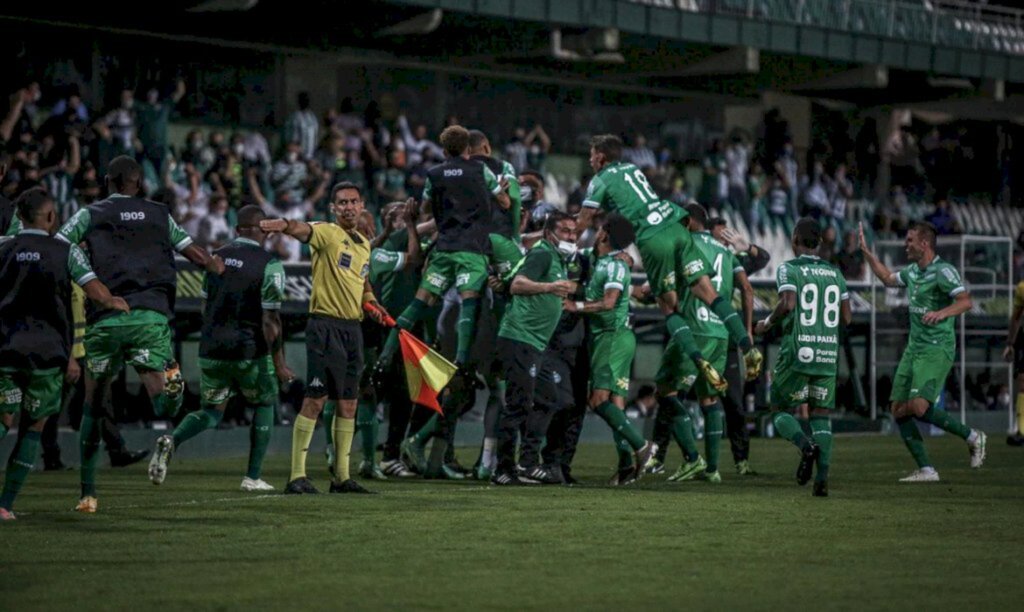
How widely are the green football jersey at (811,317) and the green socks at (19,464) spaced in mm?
6104

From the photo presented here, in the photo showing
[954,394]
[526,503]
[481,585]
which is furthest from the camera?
[954,394]

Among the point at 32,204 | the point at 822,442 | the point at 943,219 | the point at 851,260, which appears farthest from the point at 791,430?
the point at 943,219

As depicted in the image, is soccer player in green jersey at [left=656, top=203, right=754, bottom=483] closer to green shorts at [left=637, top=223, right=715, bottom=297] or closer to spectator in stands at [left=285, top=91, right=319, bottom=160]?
green shorts at [left=637, top=223, right=715, bottom=297]

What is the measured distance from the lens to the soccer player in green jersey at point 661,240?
15.2 m

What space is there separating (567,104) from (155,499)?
922 inches

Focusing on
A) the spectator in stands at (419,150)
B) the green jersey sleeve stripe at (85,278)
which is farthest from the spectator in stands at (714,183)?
the green jersey sleeve stripe at (85,278)

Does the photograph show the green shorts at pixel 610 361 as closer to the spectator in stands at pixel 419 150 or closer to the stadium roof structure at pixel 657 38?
the spectator in stands at pixel 419 150

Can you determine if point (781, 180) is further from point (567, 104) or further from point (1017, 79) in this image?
point (1017, 79)

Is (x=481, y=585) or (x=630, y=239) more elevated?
(x=630, y=239)

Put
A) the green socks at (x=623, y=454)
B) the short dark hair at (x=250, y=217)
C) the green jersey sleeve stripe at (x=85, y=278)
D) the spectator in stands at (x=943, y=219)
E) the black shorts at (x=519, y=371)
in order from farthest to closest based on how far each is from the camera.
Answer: the spectator in stands at (x=943, y=219)
the green socks at (x=623, y=454)
the short dark hair at (x=250, y=217)
the black shorts at (x=519, y=371)
the green jersey sleeve stripe at (x=85, y=278)

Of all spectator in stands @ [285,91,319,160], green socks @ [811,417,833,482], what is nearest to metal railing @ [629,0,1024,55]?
spectator in stands @ [285,91,319,160]

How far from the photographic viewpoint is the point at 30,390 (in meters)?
11.1

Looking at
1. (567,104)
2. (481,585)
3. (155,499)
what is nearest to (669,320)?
(155,499)

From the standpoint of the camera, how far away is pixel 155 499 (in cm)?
1324
